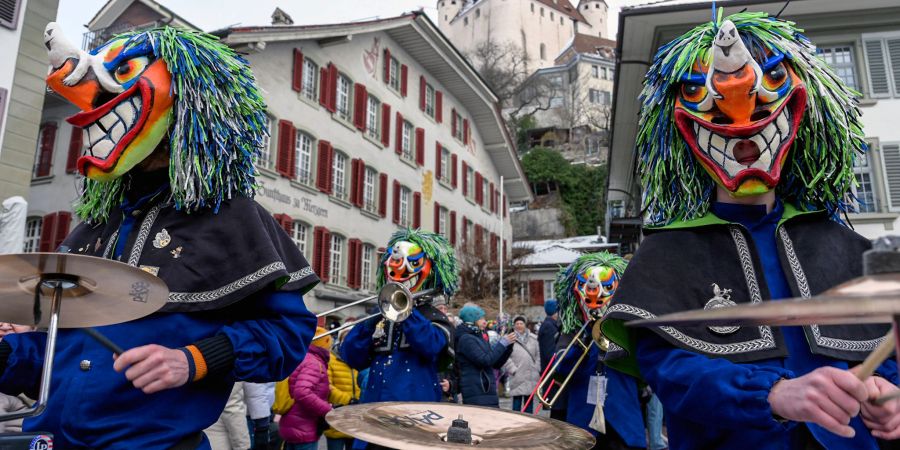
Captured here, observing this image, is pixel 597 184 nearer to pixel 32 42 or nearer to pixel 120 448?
pixel 32 42

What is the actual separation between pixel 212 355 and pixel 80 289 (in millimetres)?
486

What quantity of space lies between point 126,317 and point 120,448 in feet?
1.50

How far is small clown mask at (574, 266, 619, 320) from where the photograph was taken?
20.0 ft

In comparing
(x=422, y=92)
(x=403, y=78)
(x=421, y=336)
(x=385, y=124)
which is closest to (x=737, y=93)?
(x=421, y=336)

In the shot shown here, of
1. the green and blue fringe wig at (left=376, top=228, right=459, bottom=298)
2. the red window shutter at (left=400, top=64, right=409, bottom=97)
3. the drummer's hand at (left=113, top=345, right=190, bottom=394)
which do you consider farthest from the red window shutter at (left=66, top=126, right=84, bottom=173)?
the drummer's hand at (left=113, top=345, right=190, bottom=394)

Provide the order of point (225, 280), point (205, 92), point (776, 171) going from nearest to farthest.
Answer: point (776, 171) → point (225, 280) → point (205, 92)

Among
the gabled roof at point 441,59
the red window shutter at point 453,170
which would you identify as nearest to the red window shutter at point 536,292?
the gabled roof at point 441,59

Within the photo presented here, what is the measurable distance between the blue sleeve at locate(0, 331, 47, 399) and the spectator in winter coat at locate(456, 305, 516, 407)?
5.43 metres

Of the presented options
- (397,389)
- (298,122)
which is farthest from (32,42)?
(397,389)

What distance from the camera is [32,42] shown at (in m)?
12.0

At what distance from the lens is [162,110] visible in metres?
2.71

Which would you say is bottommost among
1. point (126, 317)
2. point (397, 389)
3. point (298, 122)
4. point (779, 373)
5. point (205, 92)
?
point (397, 389)

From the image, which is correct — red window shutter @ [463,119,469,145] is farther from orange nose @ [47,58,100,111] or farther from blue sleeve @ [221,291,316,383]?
blue sleeve @ [221,291,316,383]

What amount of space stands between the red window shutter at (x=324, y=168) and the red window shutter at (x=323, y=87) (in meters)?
1.25
